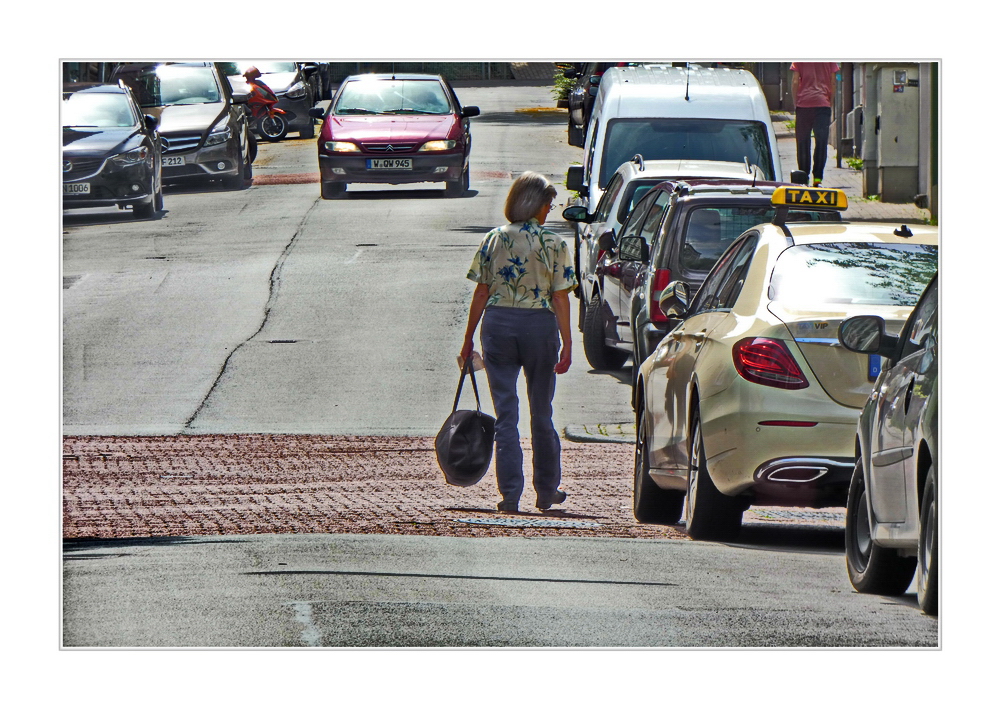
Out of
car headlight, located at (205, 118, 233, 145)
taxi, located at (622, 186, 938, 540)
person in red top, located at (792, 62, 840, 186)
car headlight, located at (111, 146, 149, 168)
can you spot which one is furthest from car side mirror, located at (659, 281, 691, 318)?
car headlight, located at (111, 146, 149, 168)

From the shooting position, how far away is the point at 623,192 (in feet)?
46.3

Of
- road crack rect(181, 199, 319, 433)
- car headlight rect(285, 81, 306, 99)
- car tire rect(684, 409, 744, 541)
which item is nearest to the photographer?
car tire rect(684, 409, 744, 541)

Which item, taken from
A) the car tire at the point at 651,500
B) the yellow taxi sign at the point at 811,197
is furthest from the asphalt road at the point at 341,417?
the yellow taxi sign at the point at 811,197

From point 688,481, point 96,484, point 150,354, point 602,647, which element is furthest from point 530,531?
point 150,354

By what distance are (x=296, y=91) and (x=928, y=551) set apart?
16.7 feet

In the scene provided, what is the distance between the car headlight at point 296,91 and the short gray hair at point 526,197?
1.70m

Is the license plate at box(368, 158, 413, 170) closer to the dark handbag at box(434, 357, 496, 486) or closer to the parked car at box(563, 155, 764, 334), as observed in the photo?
the dark handbag at box(434, 357, 496, 486)

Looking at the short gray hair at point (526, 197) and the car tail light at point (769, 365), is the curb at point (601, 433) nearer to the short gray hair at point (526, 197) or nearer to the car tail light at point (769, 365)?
the short gray hair at point (526, 197)

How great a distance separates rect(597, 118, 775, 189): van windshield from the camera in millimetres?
14500

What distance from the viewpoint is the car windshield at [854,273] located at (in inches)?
318

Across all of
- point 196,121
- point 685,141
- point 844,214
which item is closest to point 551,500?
point 844,214

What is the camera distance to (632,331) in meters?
12.4

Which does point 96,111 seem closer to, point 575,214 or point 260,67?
point 260,67

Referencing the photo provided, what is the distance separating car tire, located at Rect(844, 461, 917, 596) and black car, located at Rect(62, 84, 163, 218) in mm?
4218
